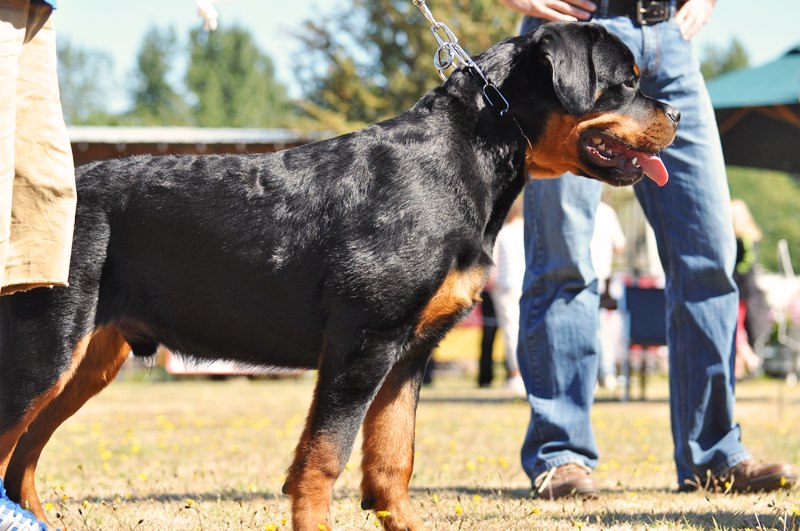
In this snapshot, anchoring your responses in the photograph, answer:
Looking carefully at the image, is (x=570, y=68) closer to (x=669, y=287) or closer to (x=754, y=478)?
(x=669, y=287)

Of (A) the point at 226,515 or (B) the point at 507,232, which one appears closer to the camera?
(A) the point at 226,515

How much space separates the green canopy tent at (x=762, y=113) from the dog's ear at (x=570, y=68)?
7912mm

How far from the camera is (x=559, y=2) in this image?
4.91m

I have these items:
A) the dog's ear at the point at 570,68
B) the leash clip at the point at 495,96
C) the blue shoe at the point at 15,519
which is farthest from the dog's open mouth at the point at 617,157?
the blue shoe at the point at 15,519

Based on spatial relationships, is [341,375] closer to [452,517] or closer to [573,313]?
[452,517]

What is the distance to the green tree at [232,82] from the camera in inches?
2442

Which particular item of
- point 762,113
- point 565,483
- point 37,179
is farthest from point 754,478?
point 762,113

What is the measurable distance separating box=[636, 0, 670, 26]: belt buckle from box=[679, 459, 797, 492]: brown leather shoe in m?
2.16

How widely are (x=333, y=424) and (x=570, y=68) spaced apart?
1.60m

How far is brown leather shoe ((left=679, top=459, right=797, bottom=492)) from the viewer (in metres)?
4.77

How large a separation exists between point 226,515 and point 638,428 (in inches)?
226

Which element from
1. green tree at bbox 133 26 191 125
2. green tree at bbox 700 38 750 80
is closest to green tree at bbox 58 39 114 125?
green tree at bbox 133 26 191 125

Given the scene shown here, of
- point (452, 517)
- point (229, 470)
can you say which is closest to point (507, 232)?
point (229, 470)

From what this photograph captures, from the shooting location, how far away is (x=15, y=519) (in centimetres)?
341
